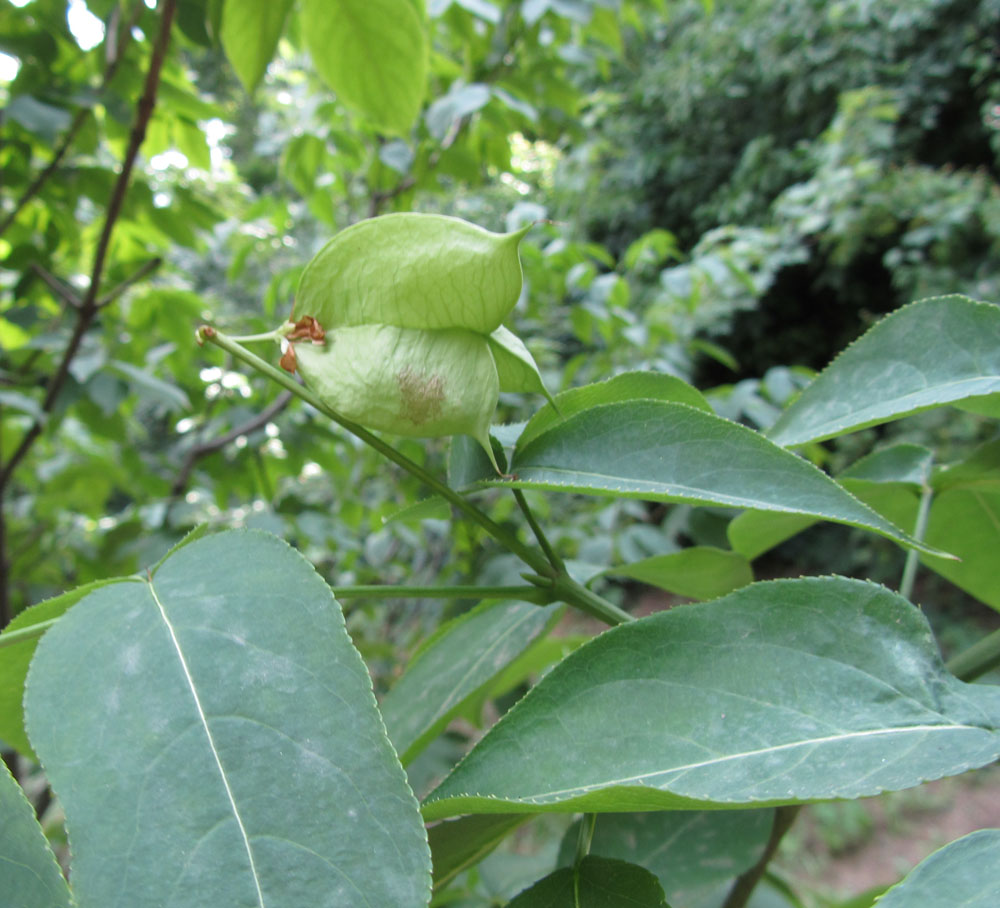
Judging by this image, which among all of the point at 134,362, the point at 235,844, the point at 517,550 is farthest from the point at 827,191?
the point at 235,844

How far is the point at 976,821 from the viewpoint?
92.4 inches

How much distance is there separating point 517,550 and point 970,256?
318 cm

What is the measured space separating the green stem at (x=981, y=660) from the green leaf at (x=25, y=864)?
30cm

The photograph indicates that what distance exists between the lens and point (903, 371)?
29 cm

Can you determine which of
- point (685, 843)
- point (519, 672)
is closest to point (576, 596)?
point (685, 843)

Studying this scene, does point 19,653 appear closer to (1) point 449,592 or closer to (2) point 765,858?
(1) point 449,592

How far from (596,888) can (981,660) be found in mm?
174

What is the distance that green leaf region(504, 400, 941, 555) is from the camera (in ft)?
0.75

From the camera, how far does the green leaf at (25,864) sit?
0.57 ft

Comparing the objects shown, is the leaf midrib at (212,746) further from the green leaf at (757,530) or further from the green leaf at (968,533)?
the green leaf at (968,533)

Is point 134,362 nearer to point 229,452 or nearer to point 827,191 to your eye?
point 229,452

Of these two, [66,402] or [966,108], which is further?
Answer: [966,108]

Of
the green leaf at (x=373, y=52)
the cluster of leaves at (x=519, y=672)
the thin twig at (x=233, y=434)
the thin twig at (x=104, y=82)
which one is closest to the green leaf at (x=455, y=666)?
the cluster of leaves at (x=519, y=672)

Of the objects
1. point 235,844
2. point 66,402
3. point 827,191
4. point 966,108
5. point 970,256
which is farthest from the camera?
point 966,108
